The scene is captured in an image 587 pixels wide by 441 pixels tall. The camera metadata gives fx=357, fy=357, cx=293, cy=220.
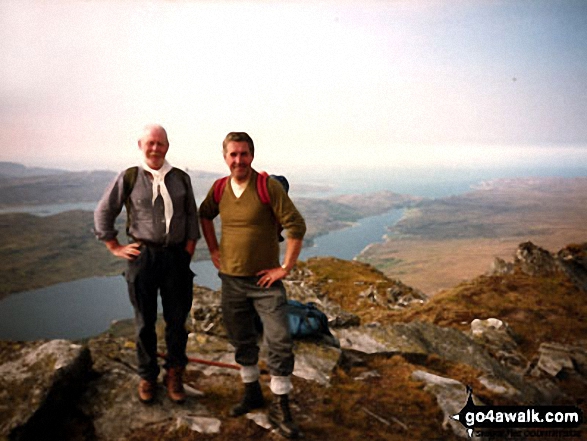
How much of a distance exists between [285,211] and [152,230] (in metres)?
2.12

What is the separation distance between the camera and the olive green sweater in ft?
18.6

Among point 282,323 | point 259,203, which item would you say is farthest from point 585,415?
point 259,203

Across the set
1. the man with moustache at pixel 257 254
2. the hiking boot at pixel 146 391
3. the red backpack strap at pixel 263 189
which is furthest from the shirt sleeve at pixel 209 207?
the hiking boot at pixel 146 391

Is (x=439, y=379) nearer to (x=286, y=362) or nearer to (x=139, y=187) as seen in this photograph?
(x=286, y=362)

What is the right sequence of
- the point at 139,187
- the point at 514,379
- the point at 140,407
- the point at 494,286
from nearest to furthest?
the point at 139,187 < the point at 140,407 < the point at 514,379 < the point at 494,286

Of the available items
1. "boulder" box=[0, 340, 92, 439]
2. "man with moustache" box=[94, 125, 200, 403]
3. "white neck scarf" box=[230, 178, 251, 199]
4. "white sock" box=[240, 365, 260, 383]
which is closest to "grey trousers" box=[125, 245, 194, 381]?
"man with moustache" box=[94, 125, 200, 403]

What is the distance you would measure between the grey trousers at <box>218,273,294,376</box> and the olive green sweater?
307 mm

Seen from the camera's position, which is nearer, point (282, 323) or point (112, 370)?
point (282, 323)

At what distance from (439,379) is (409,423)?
211 cm

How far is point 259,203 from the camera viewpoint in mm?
5707

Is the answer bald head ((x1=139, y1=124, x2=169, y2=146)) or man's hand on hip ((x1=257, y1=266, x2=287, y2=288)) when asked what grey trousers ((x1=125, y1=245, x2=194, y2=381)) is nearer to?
man's hand on hip ((x1=257, y1=266, x2=287, y2=288))

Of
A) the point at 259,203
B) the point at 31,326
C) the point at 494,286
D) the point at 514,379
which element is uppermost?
the point at 259,203

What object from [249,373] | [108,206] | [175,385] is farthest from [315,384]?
[108,206]

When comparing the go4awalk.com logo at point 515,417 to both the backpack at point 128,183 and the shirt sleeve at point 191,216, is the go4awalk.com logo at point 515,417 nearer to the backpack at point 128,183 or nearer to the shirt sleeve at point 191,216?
the shirt sleeve at point 191,216
